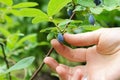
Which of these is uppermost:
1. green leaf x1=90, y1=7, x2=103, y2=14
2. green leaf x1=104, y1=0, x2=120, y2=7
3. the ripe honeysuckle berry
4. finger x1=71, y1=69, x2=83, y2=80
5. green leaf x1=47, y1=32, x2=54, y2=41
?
green leaf x1=104, y1=0, x2=120, y2=7

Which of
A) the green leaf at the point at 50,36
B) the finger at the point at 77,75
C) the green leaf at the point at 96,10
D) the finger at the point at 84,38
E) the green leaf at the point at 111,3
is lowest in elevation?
the finger at the point at 77,75

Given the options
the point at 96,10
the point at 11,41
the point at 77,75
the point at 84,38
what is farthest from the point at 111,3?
the point at 11,41

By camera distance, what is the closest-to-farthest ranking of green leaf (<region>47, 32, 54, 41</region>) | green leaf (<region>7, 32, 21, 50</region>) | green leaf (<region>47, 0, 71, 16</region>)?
green leaf (<region>47, 0, 71, 16</region>)
green leaf (<region>47, 32, 54, 41</region>)
green leaf (<region>7, 32, 21, 50</region>)

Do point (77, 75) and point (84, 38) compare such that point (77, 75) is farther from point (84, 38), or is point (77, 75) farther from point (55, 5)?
point (55, 5)

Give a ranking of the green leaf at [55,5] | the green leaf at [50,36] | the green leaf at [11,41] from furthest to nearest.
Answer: the green leaf at [11,41], the green leaf at [50,36], the green leaf at [55,5]

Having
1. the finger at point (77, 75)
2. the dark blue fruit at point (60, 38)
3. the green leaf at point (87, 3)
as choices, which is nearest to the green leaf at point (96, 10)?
the green leaf at point (87, 3)

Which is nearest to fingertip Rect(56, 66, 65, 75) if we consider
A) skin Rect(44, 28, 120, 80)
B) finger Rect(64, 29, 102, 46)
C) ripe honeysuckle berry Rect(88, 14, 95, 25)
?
skin Rect(44, 28, 120, 80)

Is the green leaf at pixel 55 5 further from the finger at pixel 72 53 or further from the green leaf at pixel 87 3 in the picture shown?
the finger at pixel 72 53

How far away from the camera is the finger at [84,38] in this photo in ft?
4.13

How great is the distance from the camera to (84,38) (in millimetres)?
1295

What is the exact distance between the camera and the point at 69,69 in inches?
55.4

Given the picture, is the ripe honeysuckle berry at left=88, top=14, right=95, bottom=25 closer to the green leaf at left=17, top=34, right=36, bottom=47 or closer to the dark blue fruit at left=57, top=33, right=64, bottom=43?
the dark blue fruit at left=57, top=33, right=64, bottom=43

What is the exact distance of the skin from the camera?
49.6 inches

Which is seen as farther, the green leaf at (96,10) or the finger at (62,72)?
A: the finger at (62,72)
